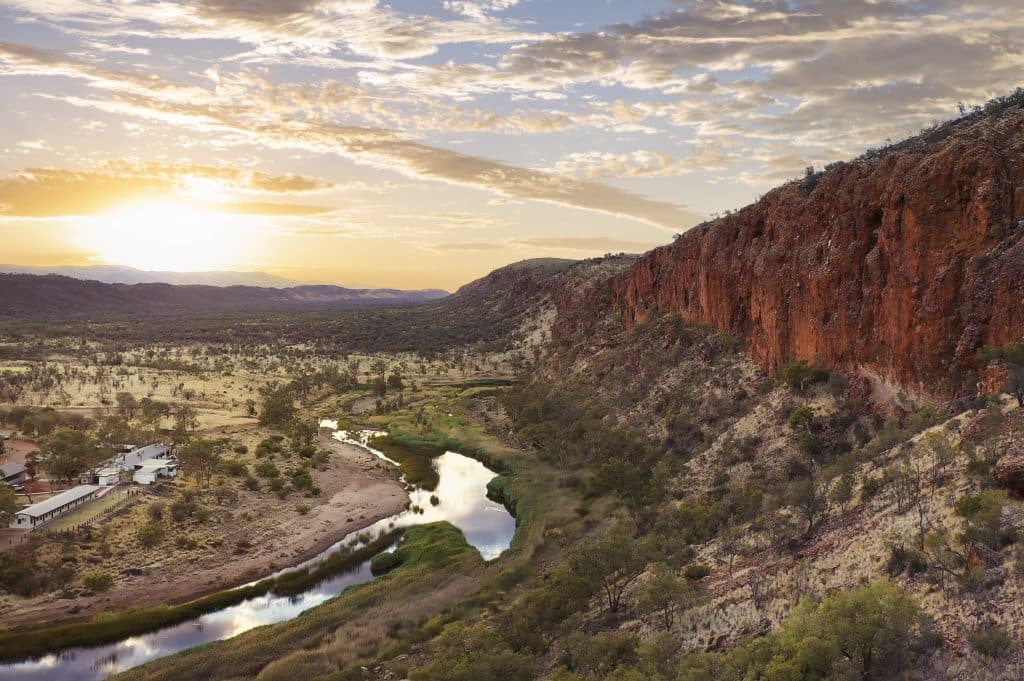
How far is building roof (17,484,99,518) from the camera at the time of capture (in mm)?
40531

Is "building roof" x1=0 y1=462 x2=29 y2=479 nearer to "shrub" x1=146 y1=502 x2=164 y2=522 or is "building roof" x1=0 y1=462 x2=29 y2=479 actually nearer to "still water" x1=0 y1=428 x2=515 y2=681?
"shrub" x1=146 y1=502 x2=164 y2=522

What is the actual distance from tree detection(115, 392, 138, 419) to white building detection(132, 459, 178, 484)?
25910 millimetres

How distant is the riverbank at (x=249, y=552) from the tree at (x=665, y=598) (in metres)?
25.8

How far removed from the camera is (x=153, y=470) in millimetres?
50562

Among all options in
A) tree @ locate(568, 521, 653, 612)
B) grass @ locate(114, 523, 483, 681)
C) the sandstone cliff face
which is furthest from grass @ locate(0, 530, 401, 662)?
the sandstone cliff face

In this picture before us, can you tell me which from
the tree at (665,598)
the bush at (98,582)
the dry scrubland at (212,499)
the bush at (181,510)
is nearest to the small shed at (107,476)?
the dry scrubland at (212,499)

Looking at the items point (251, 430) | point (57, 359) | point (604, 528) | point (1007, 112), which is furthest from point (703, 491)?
point (57, 359)

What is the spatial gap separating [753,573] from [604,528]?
15231 millimetres

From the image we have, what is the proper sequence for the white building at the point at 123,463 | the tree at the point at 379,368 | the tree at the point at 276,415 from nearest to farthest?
the white building at the point at 123,463
the tree at the point at 276,415
the tree at the point at 379,368

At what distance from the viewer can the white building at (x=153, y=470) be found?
163 ft

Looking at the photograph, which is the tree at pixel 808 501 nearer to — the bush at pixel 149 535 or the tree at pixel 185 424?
the bush at pixel 149 535

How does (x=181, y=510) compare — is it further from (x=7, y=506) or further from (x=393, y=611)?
(x=393, y=611)

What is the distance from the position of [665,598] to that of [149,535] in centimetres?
3500

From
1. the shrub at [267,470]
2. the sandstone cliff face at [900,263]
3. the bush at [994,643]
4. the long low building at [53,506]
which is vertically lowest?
the shrub at [267,470]
